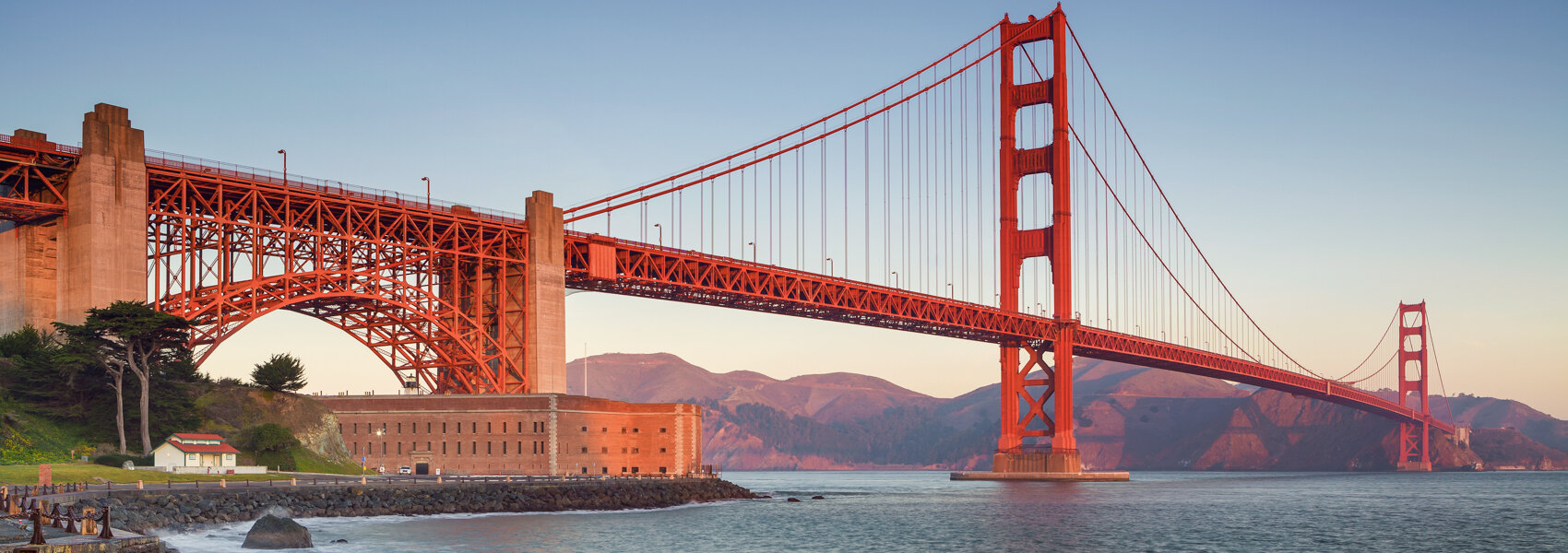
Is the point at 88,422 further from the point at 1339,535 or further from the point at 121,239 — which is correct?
the point at 1339,535

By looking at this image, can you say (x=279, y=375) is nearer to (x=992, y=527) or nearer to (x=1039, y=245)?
(x=992, y=527)

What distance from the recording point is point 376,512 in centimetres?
6100

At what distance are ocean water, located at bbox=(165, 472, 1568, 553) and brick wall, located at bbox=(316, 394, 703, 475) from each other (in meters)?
9.33

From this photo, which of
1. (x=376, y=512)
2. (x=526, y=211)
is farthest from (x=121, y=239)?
(x=526, y=211)

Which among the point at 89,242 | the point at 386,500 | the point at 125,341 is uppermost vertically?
the point at 89,242

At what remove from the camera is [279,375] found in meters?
78.6

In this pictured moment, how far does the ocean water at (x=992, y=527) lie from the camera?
178 ft

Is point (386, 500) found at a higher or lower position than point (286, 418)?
lower

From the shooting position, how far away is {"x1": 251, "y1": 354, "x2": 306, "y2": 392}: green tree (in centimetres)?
7844

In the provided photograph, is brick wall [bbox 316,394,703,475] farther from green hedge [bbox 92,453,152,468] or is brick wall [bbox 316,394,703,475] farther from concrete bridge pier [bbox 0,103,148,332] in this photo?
green hedge [bbox 92,453,152,468]

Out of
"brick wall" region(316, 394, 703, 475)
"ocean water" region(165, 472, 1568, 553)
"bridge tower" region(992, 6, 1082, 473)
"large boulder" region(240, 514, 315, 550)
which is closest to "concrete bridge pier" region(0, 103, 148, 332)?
"brick wall" region(316, 394, 703, 475)

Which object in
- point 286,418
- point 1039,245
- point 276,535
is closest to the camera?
point 276,535

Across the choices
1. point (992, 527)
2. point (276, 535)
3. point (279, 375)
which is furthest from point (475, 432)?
point (276, 535)

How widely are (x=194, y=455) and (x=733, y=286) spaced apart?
1794 inches
